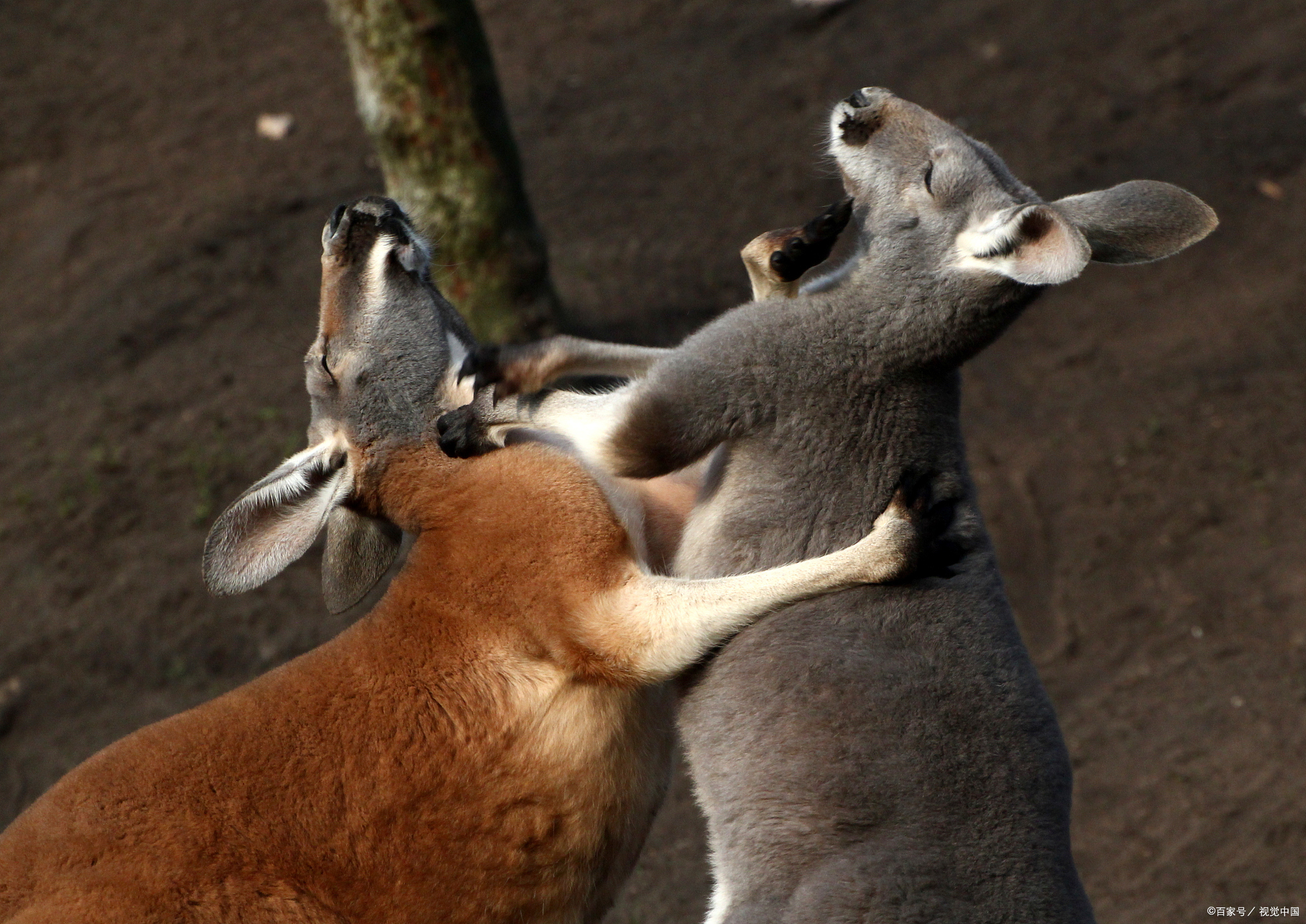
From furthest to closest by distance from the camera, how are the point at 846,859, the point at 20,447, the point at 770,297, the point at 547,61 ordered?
the point at 547,61, the point at 20,447, the point at 770,297, the point at 846,859

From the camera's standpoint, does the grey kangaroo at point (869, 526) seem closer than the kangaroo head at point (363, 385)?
Yes

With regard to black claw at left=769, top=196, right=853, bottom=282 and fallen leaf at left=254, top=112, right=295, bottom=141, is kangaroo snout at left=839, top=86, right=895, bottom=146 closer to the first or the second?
black claw at left=769, top=196, right=853, bottom=282

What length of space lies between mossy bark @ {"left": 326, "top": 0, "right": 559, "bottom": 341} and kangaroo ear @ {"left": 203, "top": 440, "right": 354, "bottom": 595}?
247 centimetres

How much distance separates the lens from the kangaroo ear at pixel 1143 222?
3529 mm

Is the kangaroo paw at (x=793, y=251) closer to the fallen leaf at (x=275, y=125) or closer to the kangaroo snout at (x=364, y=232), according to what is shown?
the kangaroo snout at (x=364, y=232)

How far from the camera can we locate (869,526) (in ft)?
11.5

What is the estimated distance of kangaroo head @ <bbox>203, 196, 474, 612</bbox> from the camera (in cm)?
394

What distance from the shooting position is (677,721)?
361 centimetres

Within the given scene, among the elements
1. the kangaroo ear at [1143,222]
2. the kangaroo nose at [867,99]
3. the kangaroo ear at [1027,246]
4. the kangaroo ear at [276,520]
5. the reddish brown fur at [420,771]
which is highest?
the kangaroo nose at [867,99]

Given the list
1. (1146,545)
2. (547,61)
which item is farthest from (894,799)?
(547,61)

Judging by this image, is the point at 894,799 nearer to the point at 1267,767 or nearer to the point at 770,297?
the point at 770,297

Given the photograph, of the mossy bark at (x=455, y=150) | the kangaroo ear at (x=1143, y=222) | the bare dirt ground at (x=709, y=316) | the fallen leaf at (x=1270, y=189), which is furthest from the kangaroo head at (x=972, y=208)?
→ the fallen leaf at (x=1270, y=189)

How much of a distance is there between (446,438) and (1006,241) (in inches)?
69.1

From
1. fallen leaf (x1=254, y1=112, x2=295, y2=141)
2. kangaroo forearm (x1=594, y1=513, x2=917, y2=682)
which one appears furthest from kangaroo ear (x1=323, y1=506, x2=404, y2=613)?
fallen leaf (x1=254, y1=112, x2=295, y2=141)
